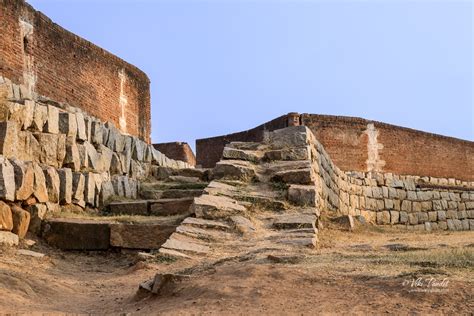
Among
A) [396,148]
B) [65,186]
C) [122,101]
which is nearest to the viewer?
[65,186]

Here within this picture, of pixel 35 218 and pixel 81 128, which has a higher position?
pixel 81 128

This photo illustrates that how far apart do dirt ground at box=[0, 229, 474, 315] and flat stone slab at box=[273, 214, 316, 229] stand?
46.6 inches

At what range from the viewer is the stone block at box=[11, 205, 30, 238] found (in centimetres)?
687

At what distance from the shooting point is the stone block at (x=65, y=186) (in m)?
8.01

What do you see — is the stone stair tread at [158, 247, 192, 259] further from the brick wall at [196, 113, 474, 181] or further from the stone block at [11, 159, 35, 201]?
the brick wall at [196, 113, 474, 181]

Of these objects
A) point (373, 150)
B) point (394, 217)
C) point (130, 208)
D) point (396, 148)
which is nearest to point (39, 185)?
point (130, 208)

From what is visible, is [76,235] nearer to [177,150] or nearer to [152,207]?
[152,207]

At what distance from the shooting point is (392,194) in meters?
14.0

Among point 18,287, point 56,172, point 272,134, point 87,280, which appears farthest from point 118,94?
point 18,287

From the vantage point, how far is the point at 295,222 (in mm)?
7422

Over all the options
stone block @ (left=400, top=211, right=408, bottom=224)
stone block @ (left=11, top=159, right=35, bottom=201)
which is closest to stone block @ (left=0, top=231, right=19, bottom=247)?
stone block @ (left=11, top=159, right=35, bottom=201)

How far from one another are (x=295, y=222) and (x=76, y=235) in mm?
2783

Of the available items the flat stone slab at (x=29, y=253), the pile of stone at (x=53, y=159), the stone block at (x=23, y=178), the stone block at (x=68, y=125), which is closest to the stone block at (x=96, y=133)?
the pile of stone at (x=53, y=159)

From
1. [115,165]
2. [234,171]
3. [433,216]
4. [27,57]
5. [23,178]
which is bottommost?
[433,216]
